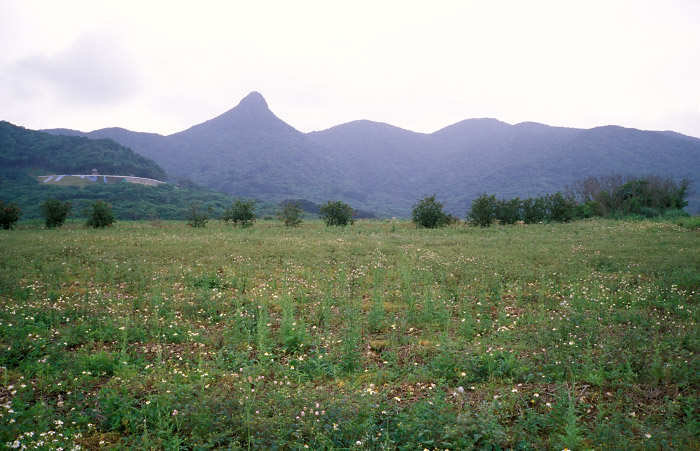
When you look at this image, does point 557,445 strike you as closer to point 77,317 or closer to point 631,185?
point 77,317

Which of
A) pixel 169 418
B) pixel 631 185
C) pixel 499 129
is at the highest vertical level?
pixel 499 129

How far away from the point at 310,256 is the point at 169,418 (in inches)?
345

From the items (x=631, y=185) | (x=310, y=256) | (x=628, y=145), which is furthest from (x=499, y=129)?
(x=310, y=256)

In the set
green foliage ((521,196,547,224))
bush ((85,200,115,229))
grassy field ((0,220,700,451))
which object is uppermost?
green foliage ((521,196,547,224))

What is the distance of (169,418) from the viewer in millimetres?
3668

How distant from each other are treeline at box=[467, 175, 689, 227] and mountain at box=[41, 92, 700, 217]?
171 feet

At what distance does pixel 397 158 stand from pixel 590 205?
139 m

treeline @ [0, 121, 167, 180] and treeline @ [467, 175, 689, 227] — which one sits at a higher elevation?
treeline @ [0, 121, 167, 180]

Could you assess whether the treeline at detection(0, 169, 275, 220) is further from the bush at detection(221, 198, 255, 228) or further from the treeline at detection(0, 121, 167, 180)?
the bush at detection(221, 198, 255, 228)

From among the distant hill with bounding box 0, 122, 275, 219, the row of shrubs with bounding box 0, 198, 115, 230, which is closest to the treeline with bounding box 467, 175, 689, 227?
the row of shrubs with bounding box 0, 198, 115, 230

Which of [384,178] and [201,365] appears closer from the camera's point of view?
[201,365]

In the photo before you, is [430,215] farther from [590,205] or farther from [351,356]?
[351,356]

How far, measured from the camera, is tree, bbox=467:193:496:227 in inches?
1025

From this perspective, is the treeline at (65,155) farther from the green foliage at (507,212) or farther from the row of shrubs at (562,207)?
the green foliage at (507,212)
